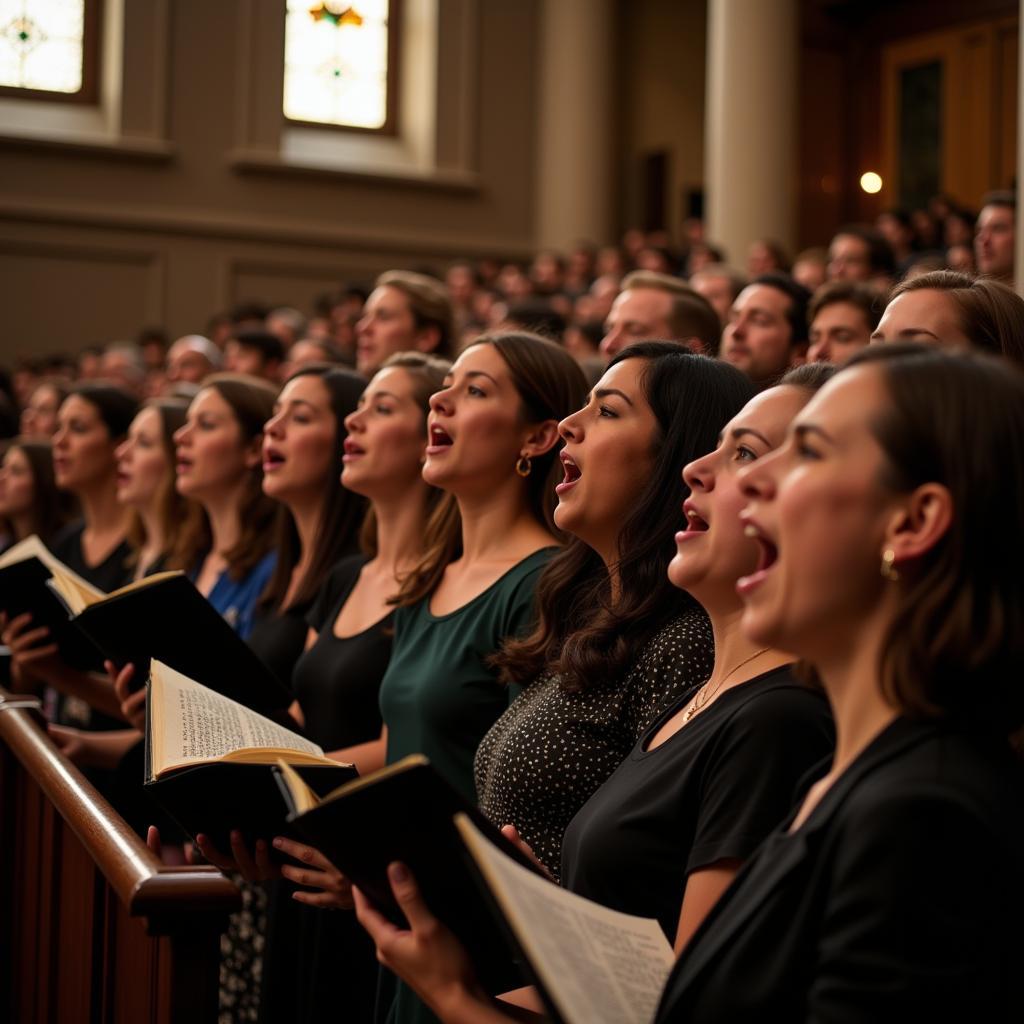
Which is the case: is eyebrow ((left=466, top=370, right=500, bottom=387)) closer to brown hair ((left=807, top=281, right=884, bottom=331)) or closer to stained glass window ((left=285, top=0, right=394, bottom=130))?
brown hair ((left=807, top=281, right=884, bottom=331))

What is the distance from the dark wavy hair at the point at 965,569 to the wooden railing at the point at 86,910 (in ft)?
3.06

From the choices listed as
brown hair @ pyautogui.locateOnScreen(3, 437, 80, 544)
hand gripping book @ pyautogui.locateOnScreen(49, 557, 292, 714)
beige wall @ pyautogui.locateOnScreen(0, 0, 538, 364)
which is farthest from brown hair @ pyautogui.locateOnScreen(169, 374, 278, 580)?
beige wall @ pyautogui.locateOnScreen(0, 0, 538, 364)

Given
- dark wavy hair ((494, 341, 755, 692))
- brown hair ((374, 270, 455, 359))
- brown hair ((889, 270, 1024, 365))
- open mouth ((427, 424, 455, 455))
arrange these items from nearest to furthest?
dark wavy hair ((494, 341, 755, 692))
brown hair ((889, 270, 1024, 365))
open mouth ((427, 424, 455, 455))
brown hair ((374, 270, 455, 359))

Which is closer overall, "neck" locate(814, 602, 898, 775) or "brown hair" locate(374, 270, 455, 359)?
"neck" locate(814, 602, 898, 775)

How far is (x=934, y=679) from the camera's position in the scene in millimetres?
1259

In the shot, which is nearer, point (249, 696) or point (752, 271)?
point (249, 696)

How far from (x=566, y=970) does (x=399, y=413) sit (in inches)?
82.6

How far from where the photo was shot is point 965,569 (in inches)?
49.3

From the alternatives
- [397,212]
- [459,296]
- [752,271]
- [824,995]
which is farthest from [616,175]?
[824,995]

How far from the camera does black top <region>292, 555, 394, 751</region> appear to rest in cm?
300

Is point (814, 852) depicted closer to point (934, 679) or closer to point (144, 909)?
point (934, 679)

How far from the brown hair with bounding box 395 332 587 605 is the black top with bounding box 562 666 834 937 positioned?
3.71 feet

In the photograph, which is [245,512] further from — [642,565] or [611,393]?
[642,565]

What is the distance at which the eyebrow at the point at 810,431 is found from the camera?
52.2 inches
